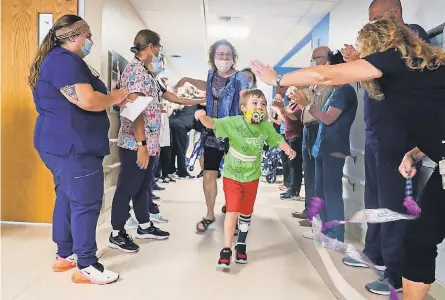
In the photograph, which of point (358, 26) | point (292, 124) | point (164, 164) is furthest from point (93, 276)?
point (164, 164)

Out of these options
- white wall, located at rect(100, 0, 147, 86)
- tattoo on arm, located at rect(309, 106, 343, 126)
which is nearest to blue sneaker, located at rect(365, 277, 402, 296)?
tattoo on arm, located at rect(309, 106, 343, 126)

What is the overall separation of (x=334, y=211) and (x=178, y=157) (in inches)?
114

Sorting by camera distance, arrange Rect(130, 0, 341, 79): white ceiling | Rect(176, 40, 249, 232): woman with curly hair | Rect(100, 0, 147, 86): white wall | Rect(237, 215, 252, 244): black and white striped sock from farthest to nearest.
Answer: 1. Rect(130, 0, 341, 79): white ceiling
2. Rect(100, 0, 147, 86): white wall
3. Rect(176, 40, 249, 232): woman with curly hair
4. Rect(237, 215, 252, 244): black and white striped sock

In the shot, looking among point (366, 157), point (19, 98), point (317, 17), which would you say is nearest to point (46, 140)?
point (19, 98)

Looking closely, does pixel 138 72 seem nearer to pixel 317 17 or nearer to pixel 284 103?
pixel 284 103

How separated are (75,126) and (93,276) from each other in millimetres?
738

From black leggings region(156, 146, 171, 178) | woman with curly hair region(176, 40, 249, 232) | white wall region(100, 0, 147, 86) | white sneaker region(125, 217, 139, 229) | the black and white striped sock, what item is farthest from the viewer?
black leggings region(156, 146, 171, 178)

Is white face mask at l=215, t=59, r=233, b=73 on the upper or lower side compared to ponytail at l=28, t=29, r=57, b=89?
upper

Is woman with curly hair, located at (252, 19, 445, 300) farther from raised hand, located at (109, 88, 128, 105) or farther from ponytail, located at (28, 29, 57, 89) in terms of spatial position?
ponytail, located at (28, 29, 57, 89)

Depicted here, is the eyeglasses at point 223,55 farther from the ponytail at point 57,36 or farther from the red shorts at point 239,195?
the ponytail at point 57,36

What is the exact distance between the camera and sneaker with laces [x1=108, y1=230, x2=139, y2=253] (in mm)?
2433

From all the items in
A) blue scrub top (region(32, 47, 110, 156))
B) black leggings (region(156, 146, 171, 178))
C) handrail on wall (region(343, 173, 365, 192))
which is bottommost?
black leggings (region(156, 146, 171, 178))

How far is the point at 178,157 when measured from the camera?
5230 mm

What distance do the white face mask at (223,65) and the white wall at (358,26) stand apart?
0.81 metres
